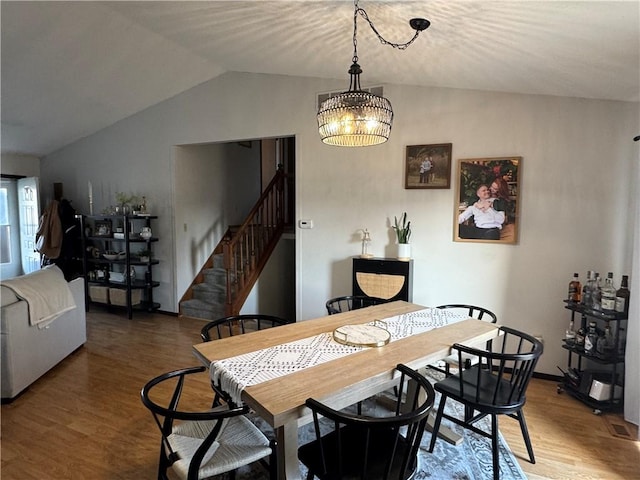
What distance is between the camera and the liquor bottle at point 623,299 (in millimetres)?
2739

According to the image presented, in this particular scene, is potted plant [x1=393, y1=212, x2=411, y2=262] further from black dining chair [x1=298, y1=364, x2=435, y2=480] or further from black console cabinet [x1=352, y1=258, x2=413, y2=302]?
black dining chair [x1=298, y1=364, x2=435, y2=480]

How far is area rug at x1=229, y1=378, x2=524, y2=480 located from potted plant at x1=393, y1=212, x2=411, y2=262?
1639 mm

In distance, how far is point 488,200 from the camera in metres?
3.41

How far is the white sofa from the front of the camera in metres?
2.83

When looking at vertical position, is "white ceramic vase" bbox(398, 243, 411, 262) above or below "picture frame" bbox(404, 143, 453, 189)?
below

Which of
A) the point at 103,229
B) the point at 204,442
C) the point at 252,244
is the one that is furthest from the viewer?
the point at 103,229

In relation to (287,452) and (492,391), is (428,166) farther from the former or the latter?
(287,452)

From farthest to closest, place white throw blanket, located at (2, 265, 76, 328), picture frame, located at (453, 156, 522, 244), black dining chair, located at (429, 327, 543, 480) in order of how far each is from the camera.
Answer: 1. picture frame, located at (453, 156, 522, 244)
2. white throw blanket, located at (2, 265, 76, 328)
3. black dining chair, located at (429, 327, 543, 480)

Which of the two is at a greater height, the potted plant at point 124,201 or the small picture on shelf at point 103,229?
the potted plant at point 124,201

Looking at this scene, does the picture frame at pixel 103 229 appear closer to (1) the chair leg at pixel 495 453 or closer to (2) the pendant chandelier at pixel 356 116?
(2) the pendant chandelier at pixel 356 116

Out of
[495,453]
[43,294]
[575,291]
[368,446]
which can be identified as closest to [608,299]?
[575,291]

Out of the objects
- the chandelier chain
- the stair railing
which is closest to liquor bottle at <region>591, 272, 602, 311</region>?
the chandelier chain

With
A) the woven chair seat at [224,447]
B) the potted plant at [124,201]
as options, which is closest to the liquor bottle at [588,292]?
the woven chair seat at [224,447]

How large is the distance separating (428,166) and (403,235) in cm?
71
